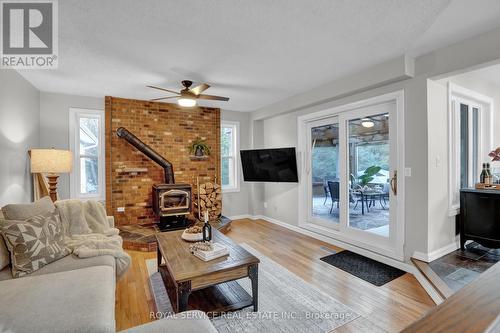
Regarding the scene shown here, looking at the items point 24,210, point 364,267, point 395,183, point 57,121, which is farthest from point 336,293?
point 57,121

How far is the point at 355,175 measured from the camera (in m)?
3.74

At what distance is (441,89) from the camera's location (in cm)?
296

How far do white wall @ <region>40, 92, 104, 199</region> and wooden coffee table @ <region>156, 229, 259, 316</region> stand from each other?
271cm

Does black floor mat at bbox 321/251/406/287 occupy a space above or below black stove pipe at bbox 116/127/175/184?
below

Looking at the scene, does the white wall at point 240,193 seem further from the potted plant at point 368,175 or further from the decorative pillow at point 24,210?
the decorative pillow at point 24,210

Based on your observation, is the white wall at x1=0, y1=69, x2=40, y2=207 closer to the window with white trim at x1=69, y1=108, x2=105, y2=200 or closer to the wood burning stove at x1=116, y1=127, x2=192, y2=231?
the window with white trim at x1=69, y1=108, x2=105, y2=200

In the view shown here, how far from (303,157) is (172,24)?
125 inches

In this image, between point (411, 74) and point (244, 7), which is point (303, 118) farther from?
point (244, 7)

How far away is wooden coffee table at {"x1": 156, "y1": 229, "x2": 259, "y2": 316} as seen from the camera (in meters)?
1.95

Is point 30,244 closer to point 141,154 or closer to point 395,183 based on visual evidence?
point 141,154

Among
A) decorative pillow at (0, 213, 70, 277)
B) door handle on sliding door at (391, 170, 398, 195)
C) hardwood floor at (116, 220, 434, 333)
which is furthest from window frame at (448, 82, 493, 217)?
decorative pillow at (0, 213, 70, 277)

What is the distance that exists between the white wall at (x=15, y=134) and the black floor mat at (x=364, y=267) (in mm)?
3967

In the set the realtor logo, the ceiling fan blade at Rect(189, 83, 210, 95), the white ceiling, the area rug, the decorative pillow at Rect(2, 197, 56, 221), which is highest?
the realtor logo

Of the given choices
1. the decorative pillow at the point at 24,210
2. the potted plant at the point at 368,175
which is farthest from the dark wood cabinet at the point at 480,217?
the decorative pillow at the point at 24,210
